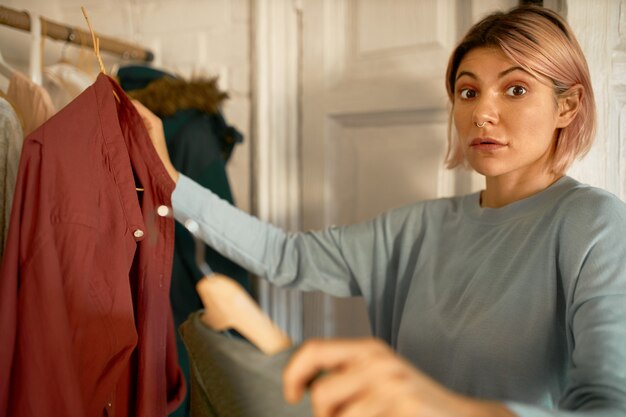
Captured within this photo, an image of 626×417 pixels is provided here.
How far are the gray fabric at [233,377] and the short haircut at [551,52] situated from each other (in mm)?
570

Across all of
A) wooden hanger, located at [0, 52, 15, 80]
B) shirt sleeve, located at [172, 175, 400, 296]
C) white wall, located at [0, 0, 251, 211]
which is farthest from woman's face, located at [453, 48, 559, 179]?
wooden hanger, located at [0, 52, 15, 80]

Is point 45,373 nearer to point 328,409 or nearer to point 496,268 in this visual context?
point 328,409

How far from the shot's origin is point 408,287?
93cm

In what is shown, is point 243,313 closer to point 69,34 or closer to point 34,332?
point 34,332

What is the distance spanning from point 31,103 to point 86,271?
1.22ft

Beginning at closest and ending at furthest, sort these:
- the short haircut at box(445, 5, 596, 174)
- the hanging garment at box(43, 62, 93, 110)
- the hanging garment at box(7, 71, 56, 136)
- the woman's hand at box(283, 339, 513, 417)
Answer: the woman's hand at box(283, 339, 513, 417) < the short haircut at box(445, 5, 596, 174) < the hanging garment at box(7, 71, 56, 136) < the hanging garment at box(43, 62, 93, 110)

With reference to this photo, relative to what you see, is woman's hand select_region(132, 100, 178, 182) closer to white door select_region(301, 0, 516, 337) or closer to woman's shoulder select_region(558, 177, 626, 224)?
white door select_region(301, 0, 516, 337)

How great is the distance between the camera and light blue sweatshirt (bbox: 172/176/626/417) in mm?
563

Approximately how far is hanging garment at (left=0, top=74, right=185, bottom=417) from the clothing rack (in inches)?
12.7

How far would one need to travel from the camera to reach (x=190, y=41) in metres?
1.40

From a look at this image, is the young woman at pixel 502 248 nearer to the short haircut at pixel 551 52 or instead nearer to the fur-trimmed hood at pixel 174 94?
the short haircut at pixel 551 52

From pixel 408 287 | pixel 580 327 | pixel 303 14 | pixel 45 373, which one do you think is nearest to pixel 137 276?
pixel 45 373

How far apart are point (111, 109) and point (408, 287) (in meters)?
0.60

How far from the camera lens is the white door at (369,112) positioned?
44.8 inches
